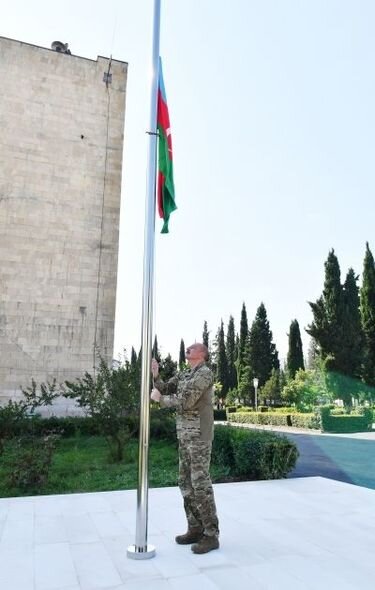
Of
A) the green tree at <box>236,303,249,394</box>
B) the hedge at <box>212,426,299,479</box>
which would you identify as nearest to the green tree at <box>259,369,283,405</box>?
the green tree at <box>236,303,249,394</box>

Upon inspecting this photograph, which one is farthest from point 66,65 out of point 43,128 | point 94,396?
point 94,396

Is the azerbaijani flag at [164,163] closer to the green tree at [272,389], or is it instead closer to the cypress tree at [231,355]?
the green tree at [272,389]

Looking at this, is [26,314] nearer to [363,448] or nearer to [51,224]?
[51,224]

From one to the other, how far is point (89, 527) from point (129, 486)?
290cm

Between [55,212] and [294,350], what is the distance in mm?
32300

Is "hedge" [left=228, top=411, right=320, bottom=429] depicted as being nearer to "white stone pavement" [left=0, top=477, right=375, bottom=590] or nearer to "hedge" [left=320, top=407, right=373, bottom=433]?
"hedge" [left=320, top=407, right=373, bottom=433]

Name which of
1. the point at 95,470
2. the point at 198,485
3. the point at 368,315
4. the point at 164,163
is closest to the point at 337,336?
the point at 368,315

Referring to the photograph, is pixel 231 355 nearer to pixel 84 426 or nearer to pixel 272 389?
pixel 272 389

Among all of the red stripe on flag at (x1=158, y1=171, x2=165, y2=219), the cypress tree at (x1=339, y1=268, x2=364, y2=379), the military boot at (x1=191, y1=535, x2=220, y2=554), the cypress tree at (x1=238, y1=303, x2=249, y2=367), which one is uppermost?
the cypress tree at (x1=238, y1=303, x2=249, y2=367)

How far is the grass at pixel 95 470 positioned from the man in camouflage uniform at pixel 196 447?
376cm

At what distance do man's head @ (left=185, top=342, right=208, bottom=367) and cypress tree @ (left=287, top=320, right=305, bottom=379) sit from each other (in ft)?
130

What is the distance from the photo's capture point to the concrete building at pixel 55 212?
51.8 ft

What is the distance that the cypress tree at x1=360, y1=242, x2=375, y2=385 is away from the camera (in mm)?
31141

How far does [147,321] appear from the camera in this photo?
444cm
